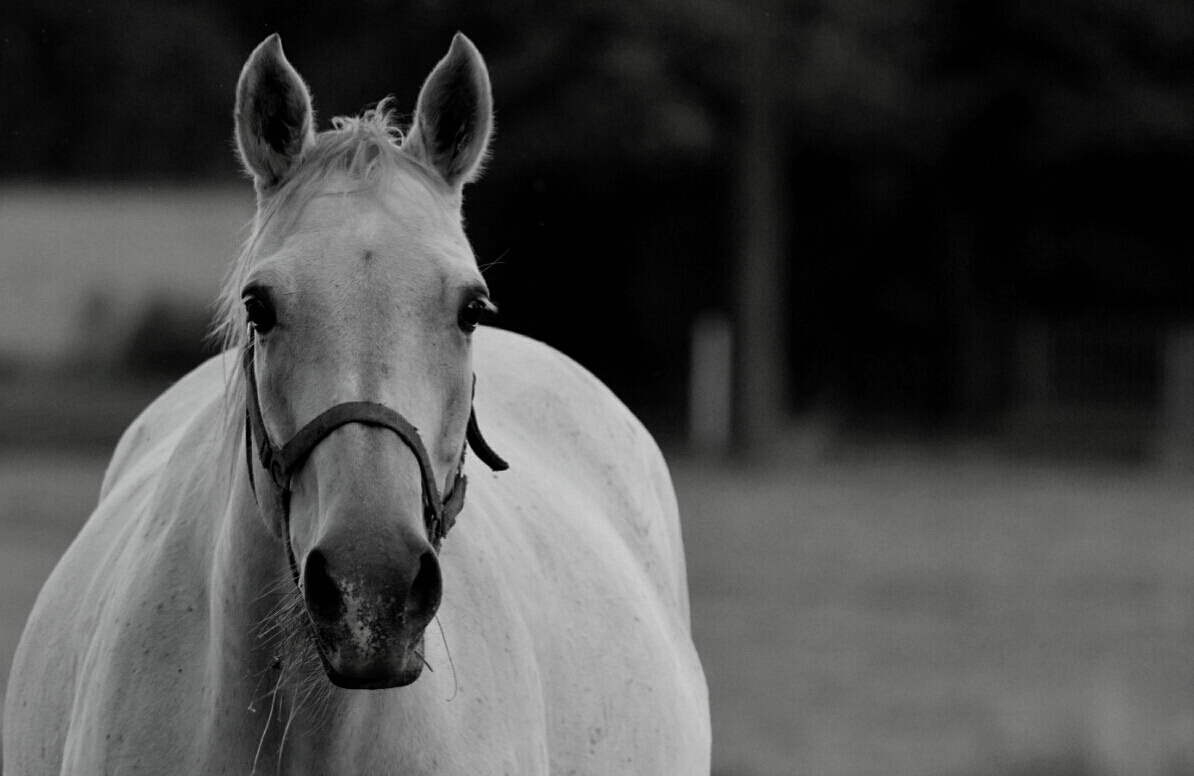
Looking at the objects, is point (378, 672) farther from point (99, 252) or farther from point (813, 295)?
point (813, 295)

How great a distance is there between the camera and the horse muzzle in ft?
7.39

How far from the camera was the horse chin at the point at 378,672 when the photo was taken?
232 centimetres

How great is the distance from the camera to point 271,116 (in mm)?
2748

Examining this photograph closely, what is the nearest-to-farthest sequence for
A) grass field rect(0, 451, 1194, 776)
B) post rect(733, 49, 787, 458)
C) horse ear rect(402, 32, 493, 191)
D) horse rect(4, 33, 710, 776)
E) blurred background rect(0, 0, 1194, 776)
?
horse rect(4, 33, 710, 776) < horse ear rect(402, 32, 493, 191) < grass field rect(0, 451, 1194, 776) < blurred background rect(0, 0, 1194, 776) < post rect(733, 49, 787, 458)

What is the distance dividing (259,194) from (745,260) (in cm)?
1941

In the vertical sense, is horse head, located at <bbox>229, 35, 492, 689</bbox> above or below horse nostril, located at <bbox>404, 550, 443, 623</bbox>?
above

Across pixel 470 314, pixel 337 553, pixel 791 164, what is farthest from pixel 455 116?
pixel 791 164

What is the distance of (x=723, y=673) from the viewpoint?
9609mm

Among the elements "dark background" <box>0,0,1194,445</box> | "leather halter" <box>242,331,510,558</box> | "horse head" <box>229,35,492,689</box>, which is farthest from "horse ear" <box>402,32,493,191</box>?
"dark background" <box>0,0,1194,445</box>

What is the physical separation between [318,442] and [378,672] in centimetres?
37

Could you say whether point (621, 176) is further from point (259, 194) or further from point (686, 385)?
point (259, 194)

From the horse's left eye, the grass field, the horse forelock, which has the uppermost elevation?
the horse forelock

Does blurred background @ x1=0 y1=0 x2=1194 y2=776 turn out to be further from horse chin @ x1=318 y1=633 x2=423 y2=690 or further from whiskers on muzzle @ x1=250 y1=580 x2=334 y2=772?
horse chin @ x1=318 y1=633 x2=423 y2=690

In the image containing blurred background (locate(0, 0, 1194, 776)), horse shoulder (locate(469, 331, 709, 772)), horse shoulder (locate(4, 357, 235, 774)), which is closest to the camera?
horse shoulder (locate(4, 357, 235, 774))
